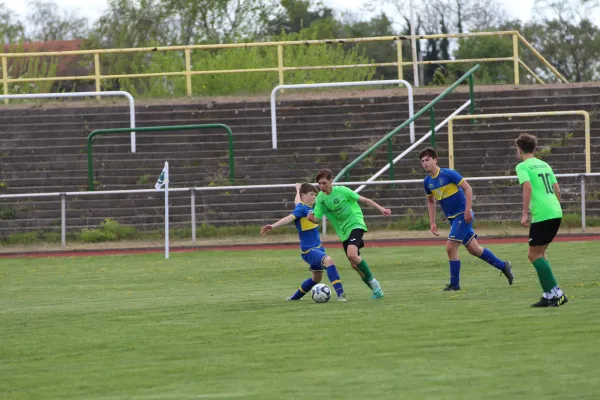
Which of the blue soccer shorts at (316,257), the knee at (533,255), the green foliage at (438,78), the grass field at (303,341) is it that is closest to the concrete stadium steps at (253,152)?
the green foliage at (438,78)

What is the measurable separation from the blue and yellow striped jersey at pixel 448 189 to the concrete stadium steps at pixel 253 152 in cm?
1152

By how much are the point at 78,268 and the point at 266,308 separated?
910 cm

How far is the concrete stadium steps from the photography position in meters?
26.6

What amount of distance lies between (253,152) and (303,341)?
2019cm

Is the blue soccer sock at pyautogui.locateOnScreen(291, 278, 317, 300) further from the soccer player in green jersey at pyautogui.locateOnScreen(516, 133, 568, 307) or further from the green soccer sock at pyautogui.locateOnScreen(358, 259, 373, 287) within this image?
the soccer player in green jersey at pyautogui.locateOnScreen(516, 133, 568, 307)

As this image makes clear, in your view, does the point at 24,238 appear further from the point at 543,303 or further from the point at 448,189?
the point at 543,303

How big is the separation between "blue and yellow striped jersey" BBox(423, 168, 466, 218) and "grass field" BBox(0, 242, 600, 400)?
100 cm

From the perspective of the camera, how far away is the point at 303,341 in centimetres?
935

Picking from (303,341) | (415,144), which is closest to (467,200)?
(303,341)

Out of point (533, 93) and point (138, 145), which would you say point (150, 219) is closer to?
point (138, 145)

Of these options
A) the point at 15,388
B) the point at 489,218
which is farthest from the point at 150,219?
the point at 15,388

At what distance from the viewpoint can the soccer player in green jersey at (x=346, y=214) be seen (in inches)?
504

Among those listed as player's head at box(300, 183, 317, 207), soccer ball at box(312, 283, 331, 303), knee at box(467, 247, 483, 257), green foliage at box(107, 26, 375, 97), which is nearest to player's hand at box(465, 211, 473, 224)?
knee at box(467, 247, 483, 257)

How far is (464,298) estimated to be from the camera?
40.0ft
